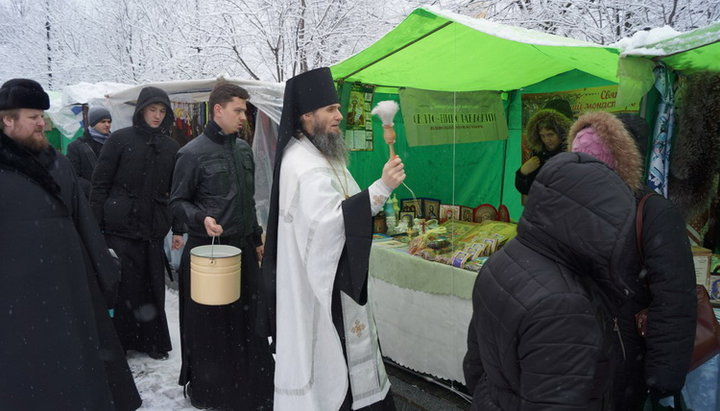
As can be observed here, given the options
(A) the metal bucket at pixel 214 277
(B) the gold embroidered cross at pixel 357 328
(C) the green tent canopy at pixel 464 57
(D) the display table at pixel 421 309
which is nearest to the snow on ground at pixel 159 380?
(A) the metal bucket at pixel 214 277

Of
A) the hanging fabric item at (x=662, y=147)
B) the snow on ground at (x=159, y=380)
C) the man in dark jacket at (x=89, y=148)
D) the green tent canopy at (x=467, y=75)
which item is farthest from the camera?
the man in dark jacket at (x=89, y=148)

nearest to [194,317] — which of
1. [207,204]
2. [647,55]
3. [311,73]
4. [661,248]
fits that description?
[207,204]

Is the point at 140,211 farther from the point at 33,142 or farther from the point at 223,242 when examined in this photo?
the point at 33,142

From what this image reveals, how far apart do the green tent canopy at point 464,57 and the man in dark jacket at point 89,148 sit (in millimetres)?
3047

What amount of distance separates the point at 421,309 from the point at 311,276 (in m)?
A: 1.61

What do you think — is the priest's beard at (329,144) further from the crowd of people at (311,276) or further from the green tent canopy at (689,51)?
the green tent canopy at (689,51)

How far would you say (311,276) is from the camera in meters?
2.32

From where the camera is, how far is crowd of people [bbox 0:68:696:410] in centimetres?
137

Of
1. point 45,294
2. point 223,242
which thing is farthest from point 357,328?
point 45,294

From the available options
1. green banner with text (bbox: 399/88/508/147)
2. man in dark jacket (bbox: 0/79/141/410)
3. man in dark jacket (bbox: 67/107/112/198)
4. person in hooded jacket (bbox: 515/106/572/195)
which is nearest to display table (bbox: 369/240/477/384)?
green banner with text (bbox: 399/88/508/147)

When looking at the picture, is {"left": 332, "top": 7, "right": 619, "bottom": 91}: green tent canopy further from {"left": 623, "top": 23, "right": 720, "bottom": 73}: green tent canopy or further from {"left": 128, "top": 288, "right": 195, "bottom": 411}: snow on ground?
{"left": 128, "top": 288, "right": 195, "bottom": 411}: snow on ground

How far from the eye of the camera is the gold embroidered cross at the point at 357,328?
8.18 feet

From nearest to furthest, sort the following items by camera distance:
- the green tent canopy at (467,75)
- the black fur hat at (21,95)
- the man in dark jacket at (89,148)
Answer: the black fur hat at (21,95)
the green tent canopy at (467,75)
the man in dark jacket at (89,148)

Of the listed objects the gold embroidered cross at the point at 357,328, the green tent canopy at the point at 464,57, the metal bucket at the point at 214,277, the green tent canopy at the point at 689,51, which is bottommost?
the gold embroidered cross at the point at 357,328
